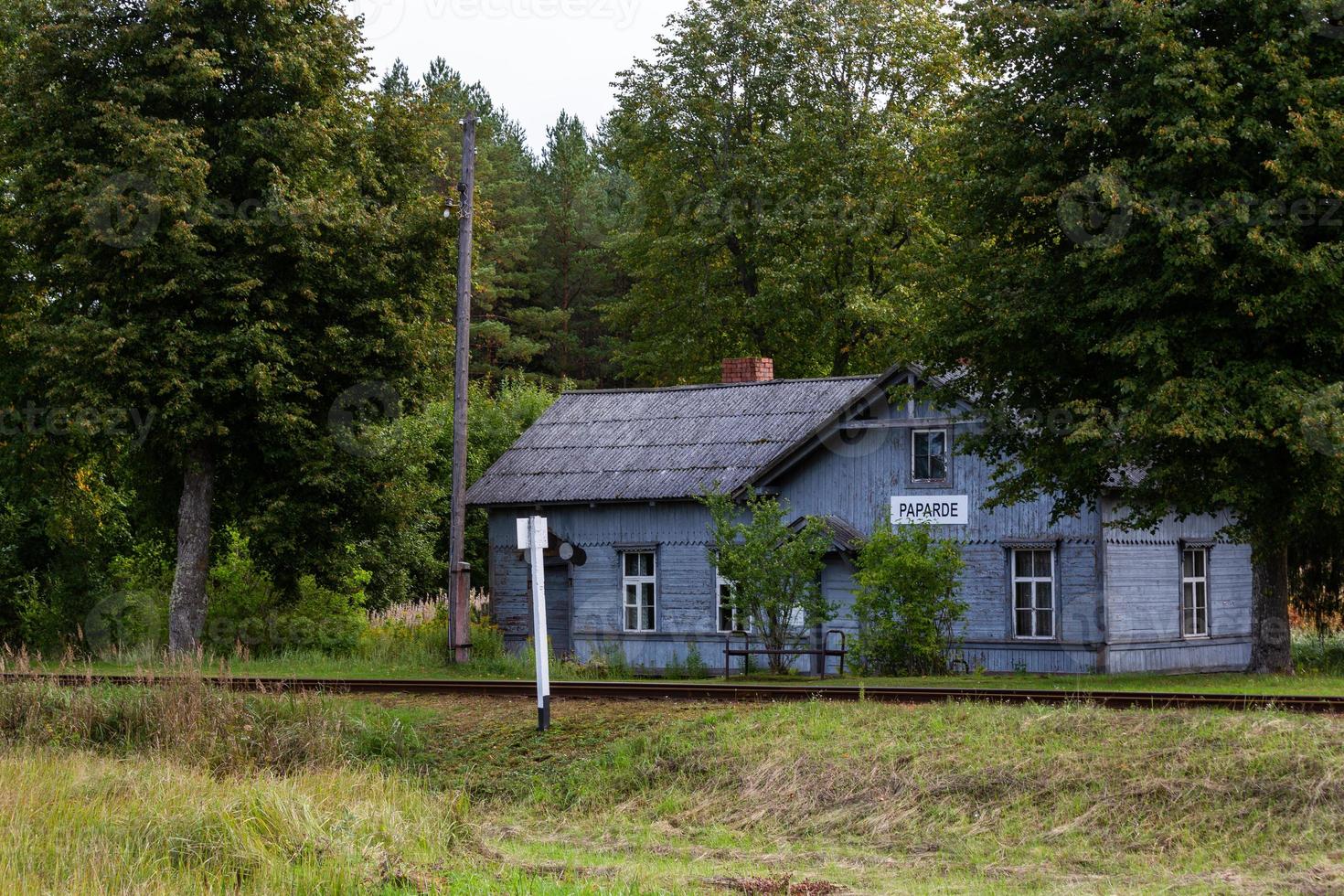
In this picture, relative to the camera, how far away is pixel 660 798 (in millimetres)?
14883

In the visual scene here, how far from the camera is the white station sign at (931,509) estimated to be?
28.5 m

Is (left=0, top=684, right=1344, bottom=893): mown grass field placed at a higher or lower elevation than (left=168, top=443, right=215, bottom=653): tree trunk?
lower

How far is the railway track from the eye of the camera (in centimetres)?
1588

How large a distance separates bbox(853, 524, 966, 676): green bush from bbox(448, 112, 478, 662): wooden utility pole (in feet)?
21.5

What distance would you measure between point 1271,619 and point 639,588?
13686 mm

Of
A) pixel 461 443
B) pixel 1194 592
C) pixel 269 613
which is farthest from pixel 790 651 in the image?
pixel 269 613

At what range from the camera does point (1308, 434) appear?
62.1 feet

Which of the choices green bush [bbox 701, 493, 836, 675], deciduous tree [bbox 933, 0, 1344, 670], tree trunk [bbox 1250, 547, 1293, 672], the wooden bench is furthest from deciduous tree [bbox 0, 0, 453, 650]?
tree trunk [bbox 1250, 547, 1293, 672]

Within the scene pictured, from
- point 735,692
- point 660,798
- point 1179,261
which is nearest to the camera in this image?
point 660,798

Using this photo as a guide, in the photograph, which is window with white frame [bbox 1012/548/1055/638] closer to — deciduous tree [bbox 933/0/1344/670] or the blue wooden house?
the blue wooden house

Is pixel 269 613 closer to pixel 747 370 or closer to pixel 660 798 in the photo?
pixel 747 370

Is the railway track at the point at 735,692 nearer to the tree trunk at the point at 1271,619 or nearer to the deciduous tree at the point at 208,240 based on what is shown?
the tree trunk at the point at 1271,619

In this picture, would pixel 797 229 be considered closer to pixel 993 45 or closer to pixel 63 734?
pixel 993 45

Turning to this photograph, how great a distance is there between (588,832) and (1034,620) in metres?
15.7
